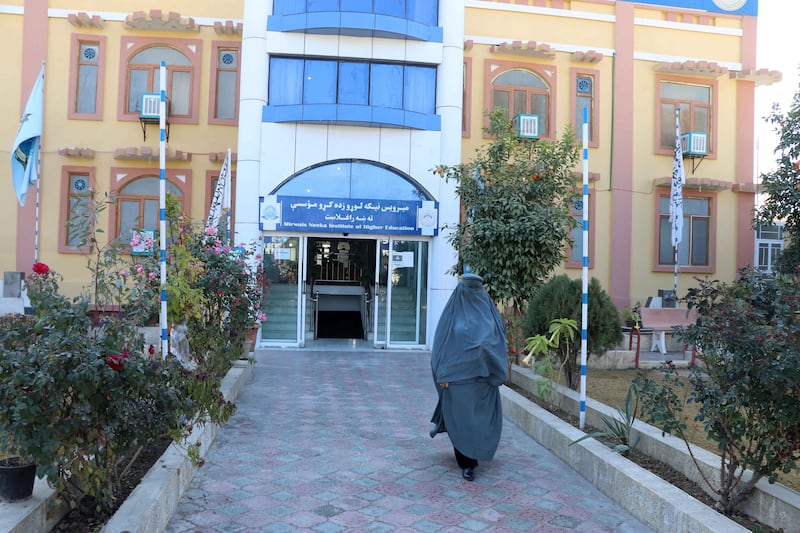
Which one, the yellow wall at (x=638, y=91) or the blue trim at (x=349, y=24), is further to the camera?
the yellow wall at (x=638, y=91)

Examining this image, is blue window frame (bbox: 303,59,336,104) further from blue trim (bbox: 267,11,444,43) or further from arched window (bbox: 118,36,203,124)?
arched window (bbox: 118,36,203,124)

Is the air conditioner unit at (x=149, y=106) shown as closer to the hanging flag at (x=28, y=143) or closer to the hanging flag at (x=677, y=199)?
the hanging flag at (x=28, y=143)

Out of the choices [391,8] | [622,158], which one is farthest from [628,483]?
[622,158]

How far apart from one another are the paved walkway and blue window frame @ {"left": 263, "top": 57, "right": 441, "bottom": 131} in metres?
6.47

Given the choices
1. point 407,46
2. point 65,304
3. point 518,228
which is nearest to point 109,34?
point 407,46

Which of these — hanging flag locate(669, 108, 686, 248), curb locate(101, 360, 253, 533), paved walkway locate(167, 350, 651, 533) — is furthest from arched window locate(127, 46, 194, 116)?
hanging flag locate(669, 108, 686, 248)

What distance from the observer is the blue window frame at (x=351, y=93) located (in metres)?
12.6

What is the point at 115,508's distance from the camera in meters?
3.75

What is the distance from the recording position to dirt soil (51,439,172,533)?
3.57 m

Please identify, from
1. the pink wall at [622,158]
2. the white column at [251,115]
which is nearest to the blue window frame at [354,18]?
the white column at [251,115]

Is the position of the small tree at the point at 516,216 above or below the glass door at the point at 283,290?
above

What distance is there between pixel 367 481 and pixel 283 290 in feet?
27.7

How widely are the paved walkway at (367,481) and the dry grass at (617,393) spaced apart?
131 centimetres

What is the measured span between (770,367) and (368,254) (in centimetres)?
1187
